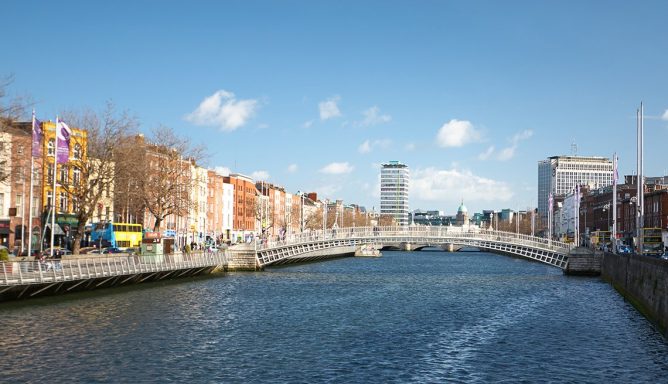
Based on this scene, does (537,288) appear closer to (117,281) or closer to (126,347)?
(117,281)

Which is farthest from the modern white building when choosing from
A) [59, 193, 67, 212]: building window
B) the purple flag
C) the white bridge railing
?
the purple flag

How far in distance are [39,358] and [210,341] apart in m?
8.40

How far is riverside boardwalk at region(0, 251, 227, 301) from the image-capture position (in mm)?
45406

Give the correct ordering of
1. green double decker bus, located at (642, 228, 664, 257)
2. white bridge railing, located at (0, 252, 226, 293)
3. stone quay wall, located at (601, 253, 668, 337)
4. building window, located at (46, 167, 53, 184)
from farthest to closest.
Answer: green double decker bus, located at (642, 228, 664, 257)
building window, located at (46, 167, 53, 184)
white bridge railing, located at (0, 252, 226, 293)
stone quay wall, located at (601, 253, 668, 337)

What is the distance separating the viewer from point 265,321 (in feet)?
144

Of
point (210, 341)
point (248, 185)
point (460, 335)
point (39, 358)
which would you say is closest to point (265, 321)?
point (210, 341)

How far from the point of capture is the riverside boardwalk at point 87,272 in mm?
45406

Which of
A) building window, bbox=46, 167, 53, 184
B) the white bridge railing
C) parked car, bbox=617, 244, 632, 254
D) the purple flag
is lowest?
parked car, bbox=617, 244, 632, 254

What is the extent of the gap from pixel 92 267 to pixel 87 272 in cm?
183

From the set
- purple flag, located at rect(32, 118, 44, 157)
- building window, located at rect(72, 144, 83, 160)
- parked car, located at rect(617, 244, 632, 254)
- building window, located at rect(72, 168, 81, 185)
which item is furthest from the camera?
parked car, located at rect(617, 244, 632, 254)

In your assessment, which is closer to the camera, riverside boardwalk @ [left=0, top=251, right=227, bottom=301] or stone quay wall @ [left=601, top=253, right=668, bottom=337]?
stone quay wall @ [left=601, top=253, right=668, bottom=337]

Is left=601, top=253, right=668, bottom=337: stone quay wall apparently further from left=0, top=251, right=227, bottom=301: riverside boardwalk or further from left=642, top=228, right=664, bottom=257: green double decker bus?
left=642, top=228, right=664, bottom=257: green double decker bus

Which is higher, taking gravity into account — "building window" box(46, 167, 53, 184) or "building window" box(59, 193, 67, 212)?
"building window" box(46, 167, 53, 184)

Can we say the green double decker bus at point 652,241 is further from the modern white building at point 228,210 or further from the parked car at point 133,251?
the modern white building at point 228,210
